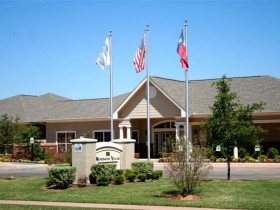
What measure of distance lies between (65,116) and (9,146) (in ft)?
19.1

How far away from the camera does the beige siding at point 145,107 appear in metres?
39.4

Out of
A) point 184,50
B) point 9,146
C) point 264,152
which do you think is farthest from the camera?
point 9,146

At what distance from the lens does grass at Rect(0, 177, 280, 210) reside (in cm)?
1530

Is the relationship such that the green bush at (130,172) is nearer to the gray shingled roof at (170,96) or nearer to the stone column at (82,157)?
the stone column at (82,157)

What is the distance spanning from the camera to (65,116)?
46.8 metres

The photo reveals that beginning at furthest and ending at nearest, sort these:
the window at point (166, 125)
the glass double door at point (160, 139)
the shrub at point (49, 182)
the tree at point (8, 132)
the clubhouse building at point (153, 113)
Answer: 1. the glass double door at point (160, 139)
2. the tree at point (8, 132)
3. the window at point (166, 125)
4. the clubhouse building at point (153, 113)
5. the shrub at point (49, 182)

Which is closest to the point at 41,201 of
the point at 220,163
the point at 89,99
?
the point at 220,163

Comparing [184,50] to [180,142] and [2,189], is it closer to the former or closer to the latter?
[180,142]

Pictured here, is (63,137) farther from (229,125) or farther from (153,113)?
(229,125)

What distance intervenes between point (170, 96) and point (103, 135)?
28.4ft

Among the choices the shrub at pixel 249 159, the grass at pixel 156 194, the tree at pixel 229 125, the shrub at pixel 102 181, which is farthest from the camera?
the shrub at pixel 249 159

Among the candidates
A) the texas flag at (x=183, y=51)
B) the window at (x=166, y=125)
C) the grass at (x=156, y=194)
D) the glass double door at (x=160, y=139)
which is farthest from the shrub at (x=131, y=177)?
the glass double door at (x=160, y=139)

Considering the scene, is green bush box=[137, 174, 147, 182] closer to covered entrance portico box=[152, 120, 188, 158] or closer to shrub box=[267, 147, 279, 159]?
shrub box=[267, 147, 279, 159]

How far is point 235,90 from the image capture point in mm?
40812
